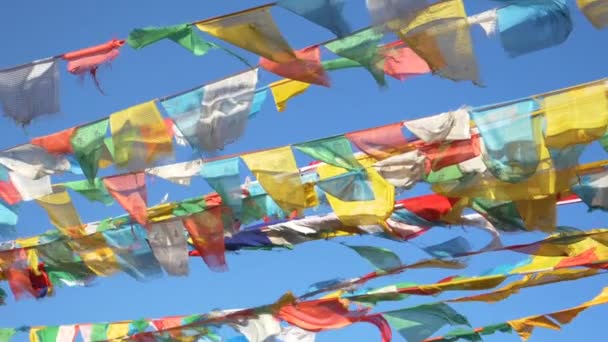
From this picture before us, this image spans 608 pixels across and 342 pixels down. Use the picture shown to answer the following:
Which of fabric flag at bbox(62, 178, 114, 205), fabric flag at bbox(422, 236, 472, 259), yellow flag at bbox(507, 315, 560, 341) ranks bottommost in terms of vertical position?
yellow flag at bbox(507, 315, 560, 341)

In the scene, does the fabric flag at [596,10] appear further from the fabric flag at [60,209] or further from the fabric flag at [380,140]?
the fabric flag at [60,209]

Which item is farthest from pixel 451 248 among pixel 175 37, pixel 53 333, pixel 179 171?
pixel 53 333

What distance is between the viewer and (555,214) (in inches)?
235

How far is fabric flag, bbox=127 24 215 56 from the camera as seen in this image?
531 centimetres

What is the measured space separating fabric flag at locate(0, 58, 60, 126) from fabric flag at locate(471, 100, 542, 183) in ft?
7.29

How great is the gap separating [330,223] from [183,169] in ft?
3.12

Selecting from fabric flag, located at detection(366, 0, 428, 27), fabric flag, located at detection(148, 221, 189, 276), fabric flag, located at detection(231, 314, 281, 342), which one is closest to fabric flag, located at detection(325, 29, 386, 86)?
fabric flag, located at detection(366, 0, 428, 27)

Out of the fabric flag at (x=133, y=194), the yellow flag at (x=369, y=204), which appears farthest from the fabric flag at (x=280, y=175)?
the fabric flag at (x=133, y=194)

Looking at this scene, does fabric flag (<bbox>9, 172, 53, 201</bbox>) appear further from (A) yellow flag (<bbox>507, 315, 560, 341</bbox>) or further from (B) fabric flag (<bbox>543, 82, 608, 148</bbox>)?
(A) yellow flag (<bbox>507, 315, 560, 341</bbox>)

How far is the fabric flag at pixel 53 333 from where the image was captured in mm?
7395

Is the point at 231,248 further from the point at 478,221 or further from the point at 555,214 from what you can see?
the point at 555,214

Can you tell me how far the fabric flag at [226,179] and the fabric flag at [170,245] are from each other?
52 centimetres

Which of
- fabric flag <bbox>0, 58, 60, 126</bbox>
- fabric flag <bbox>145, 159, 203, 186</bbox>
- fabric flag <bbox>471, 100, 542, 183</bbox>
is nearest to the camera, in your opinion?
fabric flag <bbox>471, 100, 542, 183</bbox>

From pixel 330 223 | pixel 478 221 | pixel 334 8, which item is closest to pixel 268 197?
pixel 330 223
